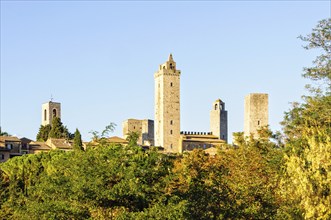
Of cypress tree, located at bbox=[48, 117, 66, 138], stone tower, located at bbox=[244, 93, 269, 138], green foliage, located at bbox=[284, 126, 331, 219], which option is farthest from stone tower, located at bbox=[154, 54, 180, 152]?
green foliage, located at bbox=[284, 126, 331, 219]

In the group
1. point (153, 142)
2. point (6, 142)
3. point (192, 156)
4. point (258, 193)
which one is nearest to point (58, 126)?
point (6, 142)

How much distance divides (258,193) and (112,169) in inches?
310

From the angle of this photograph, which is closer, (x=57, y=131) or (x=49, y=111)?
(x=57, y=131)

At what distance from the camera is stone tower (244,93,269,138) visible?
109m

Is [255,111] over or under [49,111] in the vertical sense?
under

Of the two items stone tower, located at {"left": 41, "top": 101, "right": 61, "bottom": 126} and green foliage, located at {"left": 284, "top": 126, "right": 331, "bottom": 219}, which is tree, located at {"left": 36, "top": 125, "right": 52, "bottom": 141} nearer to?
stone tower, located at {"left": 41, "top": 101, "right": 61, "bottom": 126}

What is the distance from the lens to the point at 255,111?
358ft

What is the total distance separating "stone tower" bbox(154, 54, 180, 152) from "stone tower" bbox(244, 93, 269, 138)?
1293cm

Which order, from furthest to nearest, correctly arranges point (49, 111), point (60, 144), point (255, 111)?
point (49, 111), point (255, 111), point (60, 144)

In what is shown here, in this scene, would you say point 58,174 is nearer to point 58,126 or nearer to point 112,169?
point 112,169

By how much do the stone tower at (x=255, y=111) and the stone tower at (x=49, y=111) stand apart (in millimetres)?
46759

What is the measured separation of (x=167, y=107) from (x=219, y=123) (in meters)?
21.3

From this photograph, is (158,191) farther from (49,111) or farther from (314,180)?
(49,111)

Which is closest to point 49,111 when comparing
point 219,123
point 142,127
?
point 142,127
